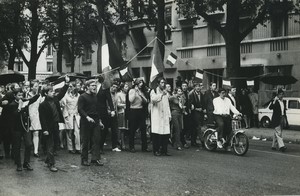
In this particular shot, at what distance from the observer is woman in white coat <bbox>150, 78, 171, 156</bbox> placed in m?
14.4

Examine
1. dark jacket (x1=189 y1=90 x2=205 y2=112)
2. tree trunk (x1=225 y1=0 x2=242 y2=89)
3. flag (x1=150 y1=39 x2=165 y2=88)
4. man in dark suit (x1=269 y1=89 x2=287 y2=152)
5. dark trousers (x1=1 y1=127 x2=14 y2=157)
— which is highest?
tree trunk (x1=225 y1=0 x2=242 y2=89)

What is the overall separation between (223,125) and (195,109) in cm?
187

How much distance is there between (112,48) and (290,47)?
16916mm

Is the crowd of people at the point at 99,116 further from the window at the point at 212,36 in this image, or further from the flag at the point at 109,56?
the window at the point at 212,36

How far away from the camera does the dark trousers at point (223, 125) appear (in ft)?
49.4

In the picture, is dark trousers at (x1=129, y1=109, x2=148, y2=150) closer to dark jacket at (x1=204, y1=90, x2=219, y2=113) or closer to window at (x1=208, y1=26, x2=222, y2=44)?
dark jacket at (x1=204, y1=90, x2=219, y2=113)

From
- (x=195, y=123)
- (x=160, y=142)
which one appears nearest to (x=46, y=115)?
(x=160, y=142)

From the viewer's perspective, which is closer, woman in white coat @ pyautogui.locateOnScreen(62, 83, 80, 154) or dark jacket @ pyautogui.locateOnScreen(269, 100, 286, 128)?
woman in white coat @ pyautogui.locateOnScreen(62, 83, 80, 154)

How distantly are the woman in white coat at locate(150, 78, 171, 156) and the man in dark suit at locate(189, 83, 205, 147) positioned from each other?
2143 millimetres

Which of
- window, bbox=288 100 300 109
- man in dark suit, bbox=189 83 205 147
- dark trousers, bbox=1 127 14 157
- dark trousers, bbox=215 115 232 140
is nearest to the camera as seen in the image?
dark trousers, bbox=1 127 14 157

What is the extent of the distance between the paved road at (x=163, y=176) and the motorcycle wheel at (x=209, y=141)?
742 millimetres

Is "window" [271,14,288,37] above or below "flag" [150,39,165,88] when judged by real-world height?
above

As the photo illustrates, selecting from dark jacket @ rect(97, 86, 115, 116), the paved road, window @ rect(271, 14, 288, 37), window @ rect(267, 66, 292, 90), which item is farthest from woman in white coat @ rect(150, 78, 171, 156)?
window @ rect(271, 14, 288, 37)

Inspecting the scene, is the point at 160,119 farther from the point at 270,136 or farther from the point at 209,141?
the point at 270,136
